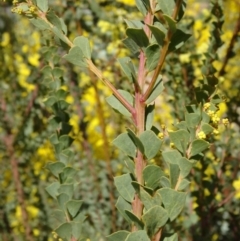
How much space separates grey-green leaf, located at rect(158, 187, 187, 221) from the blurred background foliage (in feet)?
2.02

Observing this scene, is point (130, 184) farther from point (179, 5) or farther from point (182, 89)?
point (182, 89)

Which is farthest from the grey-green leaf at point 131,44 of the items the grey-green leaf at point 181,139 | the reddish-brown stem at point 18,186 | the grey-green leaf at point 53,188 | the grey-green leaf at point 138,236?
the reddish-brown stem at point 18,186

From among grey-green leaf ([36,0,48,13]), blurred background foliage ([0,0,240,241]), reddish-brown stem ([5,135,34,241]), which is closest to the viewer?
grey-green leaf ([36,0,48,13])

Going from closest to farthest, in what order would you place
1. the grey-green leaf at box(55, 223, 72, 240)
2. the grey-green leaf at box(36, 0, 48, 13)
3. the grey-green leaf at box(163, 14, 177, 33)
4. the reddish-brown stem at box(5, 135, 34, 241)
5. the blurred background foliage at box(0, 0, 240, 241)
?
the grey-green leaf at box(163, 14, 177, 33), the grey-green leaf at box(36, 0, 48, 13), the grey-green leaf at box(55, 223, 72, 240), the blurred background foliage at box(0, 0, 240, 241), the reddish-brown stem at box(5, 135, 34, 241)

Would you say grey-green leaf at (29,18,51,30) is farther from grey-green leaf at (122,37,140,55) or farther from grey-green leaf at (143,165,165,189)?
grey-green leaf at (143,165,165,189)

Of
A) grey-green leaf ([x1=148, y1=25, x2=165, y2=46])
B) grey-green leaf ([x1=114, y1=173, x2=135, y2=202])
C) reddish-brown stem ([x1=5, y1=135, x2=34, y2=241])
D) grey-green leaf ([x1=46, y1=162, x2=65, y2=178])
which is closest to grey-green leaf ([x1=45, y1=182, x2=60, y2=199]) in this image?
grey-green leaf ([x1=46, y1=162, x2=65, y2=178])

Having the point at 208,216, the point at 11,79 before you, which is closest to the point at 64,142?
the point at 208,216

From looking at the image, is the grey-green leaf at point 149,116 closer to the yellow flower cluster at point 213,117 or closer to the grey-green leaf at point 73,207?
the yellow flower cluster at point 213,117

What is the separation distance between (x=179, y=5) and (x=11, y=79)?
4.75ft

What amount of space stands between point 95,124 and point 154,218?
58.6 inches

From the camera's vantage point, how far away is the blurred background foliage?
4.66ft

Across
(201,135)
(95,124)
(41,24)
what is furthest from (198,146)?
(95,124)

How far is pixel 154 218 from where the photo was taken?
0.62 metres

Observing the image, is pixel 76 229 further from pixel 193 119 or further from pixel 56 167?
pixel 193 119
